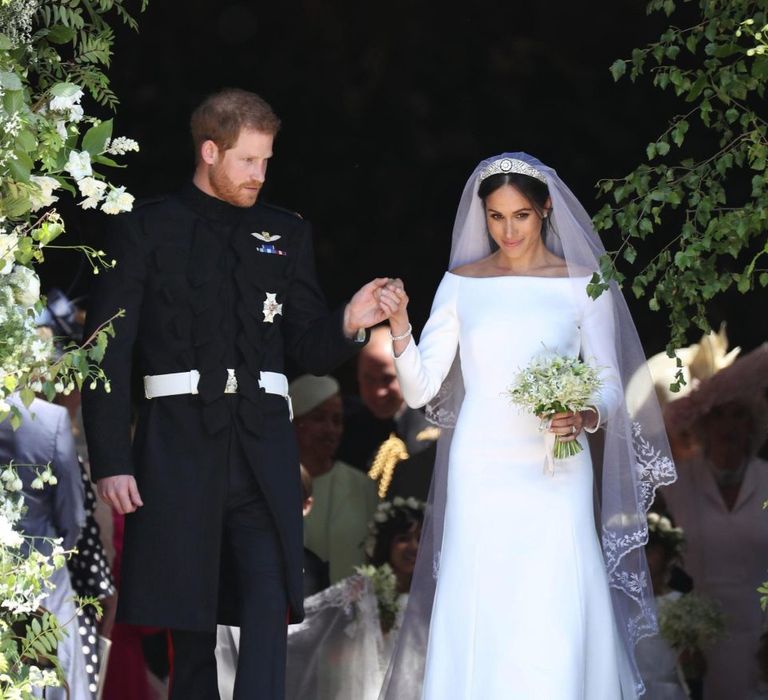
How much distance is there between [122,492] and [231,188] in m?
1.02

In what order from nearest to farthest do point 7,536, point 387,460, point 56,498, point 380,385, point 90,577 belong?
1. point 7,536
2. point 56,498
3. point 90,577
4. point 387,460
5. point 380,385

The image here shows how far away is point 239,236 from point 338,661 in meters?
2.20

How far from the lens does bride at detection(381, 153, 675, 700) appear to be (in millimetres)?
5438

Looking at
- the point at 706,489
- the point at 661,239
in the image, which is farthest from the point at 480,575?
the point at 661,239

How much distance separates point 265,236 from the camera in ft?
18.2

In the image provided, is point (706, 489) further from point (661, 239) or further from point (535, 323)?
point (535, 323)

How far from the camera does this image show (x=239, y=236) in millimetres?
5484

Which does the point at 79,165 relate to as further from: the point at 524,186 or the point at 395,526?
the point at 395,526

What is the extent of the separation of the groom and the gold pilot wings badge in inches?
1.6

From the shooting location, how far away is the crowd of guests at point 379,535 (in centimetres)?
649

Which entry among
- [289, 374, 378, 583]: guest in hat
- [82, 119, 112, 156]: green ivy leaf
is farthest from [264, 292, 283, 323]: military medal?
[289, 374, 378, 583]: guest in hat

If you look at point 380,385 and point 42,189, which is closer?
point 42,189

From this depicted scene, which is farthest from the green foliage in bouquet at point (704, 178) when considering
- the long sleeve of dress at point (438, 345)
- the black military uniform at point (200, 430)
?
the black military uniform at point (200, 430)

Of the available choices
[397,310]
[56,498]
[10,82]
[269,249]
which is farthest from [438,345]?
[10,82]
